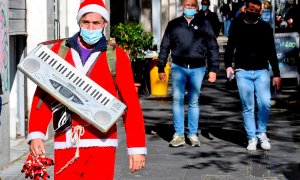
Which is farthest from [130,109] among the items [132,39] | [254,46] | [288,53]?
[288,53]

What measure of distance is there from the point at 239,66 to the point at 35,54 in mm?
5245

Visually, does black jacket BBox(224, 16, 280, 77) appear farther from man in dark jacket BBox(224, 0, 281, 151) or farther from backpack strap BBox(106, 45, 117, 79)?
backpack strap BBox(106, 45, 117, 79)

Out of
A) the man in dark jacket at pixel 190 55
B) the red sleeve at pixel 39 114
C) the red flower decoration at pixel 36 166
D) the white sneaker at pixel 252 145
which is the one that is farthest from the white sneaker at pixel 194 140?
the red sleeve at pixel 39 114

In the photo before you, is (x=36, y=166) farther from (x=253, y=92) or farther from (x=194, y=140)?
(x=194, y=140)

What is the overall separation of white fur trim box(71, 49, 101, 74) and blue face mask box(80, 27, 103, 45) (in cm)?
9

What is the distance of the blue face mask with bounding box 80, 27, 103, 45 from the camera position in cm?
583

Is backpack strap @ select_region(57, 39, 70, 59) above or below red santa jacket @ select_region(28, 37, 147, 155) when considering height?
above

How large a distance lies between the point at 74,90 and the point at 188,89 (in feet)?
18.4

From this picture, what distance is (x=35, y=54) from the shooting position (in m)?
5.82

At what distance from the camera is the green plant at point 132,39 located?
651 inches

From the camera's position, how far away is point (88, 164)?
230 inches

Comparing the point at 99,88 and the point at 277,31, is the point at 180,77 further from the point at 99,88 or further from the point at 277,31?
the point at 277,31

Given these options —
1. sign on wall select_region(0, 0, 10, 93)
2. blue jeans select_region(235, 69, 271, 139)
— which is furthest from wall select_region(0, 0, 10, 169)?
blue jeans select_region(235, 69, 271, 139)

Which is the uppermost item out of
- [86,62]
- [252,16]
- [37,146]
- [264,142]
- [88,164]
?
[252,16]
